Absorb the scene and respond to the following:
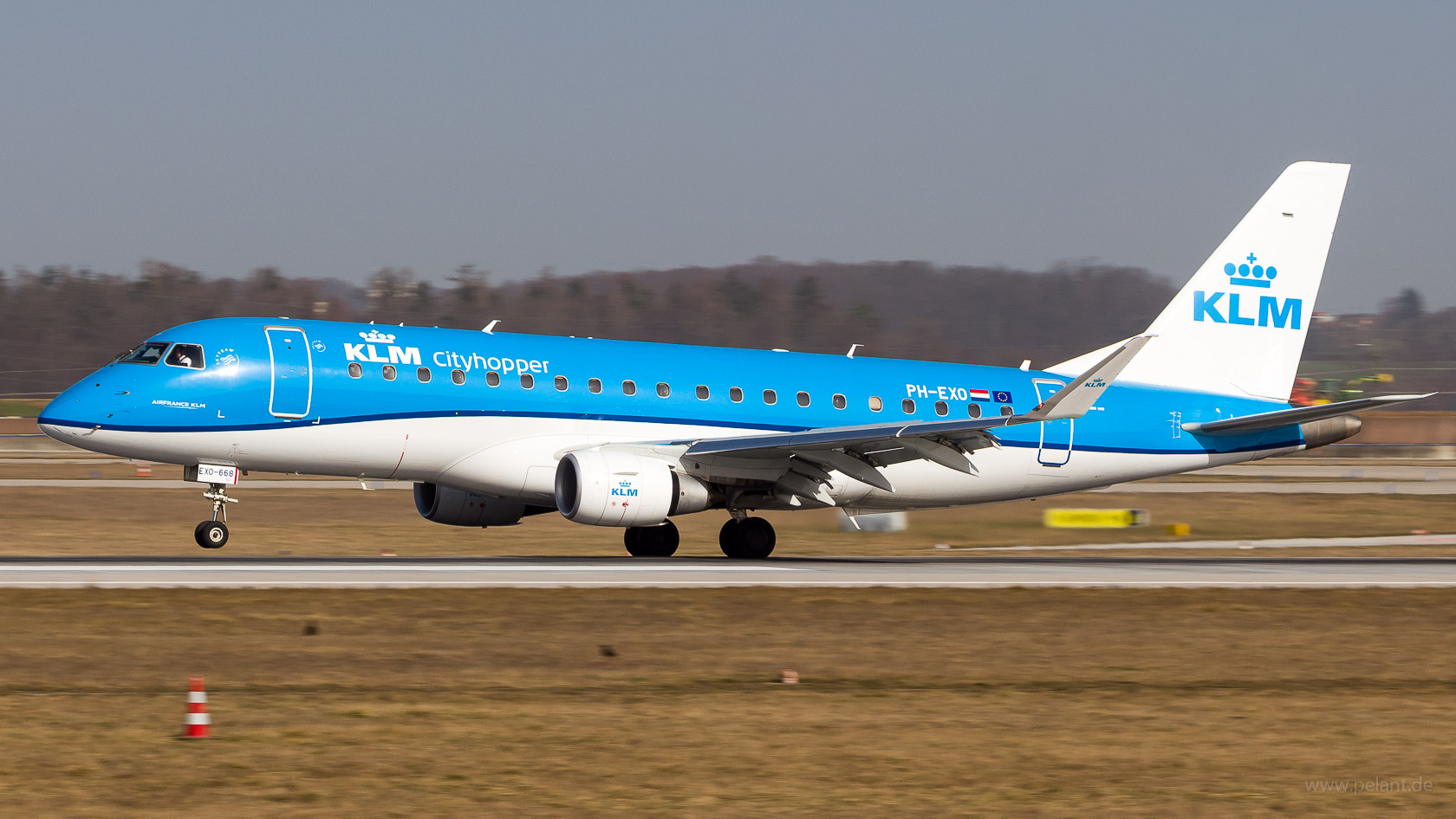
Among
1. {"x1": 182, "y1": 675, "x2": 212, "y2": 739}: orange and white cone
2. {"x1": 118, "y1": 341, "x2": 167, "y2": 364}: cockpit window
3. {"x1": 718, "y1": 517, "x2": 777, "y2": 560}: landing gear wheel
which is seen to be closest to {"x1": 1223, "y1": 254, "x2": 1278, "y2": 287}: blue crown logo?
{"x1": 718, "y1": 517, "x2": 777, "y2": 560}: landing gear wheel

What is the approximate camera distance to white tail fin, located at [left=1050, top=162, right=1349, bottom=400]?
109ft

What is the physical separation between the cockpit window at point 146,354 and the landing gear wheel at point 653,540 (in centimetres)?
937

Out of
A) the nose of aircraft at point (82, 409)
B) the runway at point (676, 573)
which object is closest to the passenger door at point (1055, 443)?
the runway at point (676, 573)

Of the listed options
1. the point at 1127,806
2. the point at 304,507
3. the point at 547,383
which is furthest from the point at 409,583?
the point at 304,507

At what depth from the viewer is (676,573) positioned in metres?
24.7

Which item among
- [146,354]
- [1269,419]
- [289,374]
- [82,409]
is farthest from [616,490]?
[1269,419]

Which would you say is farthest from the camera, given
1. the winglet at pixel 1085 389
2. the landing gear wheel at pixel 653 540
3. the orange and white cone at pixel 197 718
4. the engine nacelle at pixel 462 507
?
the landing gear wheel at pixel 653 540

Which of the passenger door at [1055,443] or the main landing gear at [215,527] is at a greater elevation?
the passenger door at [1055,443]

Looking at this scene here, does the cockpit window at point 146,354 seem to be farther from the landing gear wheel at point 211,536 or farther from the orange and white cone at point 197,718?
the orange and white cone at point 197,718

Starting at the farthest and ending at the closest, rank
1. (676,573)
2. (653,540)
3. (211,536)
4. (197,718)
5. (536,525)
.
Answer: (536,525) < (653,540) < (211,536) < (676,573) < (197,718)

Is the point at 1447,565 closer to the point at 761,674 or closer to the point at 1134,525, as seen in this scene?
the point at 1134,525

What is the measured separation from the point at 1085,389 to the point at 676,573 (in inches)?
308

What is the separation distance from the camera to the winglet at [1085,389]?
26000mm

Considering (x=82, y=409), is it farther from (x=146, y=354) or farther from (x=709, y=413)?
(x=709, y=413)
